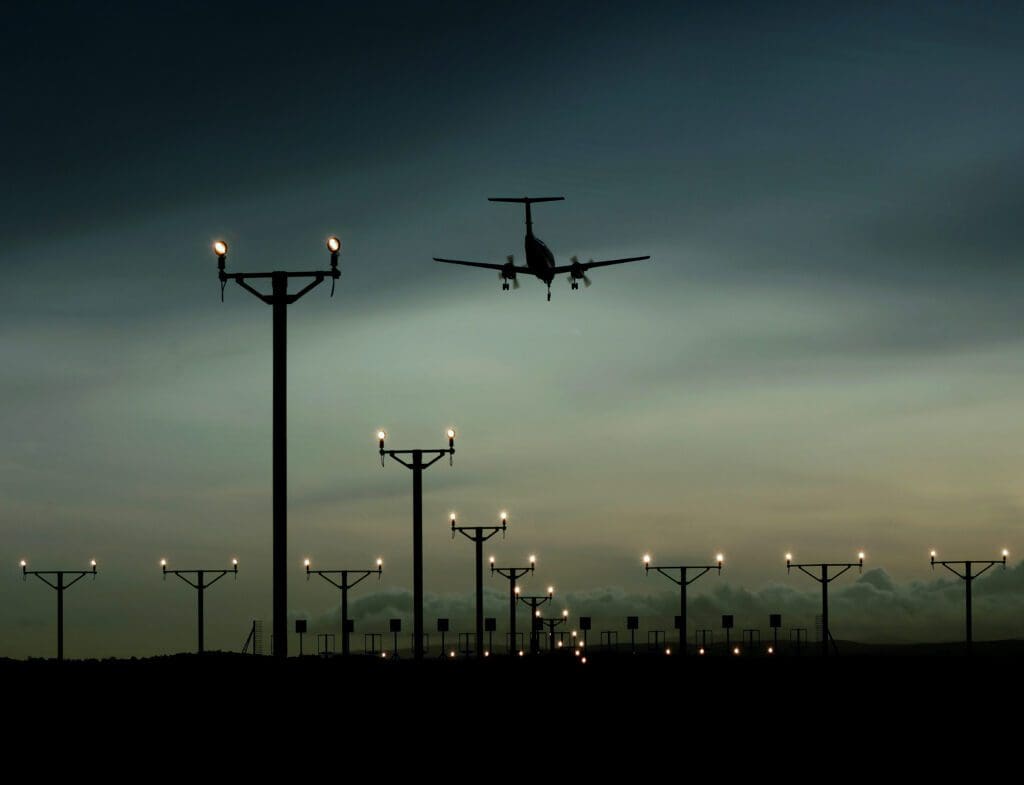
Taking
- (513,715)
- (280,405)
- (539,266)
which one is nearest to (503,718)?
(513,715)

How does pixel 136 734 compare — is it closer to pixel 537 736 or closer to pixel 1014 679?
pixel 537 736

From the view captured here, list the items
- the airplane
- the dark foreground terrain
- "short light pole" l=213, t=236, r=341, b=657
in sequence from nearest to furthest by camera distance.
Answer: the dark foreground terrain
"short light pole" l=213, t=236, r=341, b=657
the airplane

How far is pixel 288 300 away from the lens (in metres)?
42.9

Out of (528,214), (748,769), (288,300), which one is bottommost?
(748,769)

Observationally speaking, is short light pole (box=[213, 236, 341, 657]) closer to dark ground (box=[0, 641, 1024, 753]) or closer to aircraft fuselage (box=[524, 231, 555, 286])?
dark ground (box=[0, 641, 1024, 753])

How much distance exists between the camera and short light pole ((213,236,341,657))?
41.3 metres

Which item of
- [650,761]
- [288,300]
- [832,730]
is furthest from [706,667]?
[650,761]

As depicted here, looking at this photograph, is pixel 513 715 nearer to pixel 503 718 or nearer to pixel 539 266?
pixel 503 718

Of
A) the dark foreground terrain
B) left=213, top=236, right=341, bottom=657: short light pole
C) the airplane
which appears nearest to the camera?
the dark foreground terrain

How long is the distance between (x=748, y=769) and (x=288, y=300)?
68.4 feet

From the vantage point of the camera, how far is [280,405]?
1654 inches

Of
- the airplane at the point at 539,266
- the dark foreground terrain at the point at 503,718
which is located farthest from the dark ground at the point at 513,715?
the airplane at the point at 539,266

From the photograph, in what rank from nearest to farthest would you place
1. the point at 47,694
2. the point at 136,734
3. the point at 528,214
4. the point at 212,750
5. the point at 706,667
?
the point at 212,750 → the point at 136,734 → the point at 47,694 → the point at 706,667 → the point at 528,214

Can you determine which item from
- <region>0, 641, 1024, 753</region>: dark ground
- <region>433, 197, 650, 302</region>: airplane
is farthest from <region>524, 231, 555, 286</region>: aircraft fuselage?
<region>0, 641, 1024, 753</region>: dark ground
